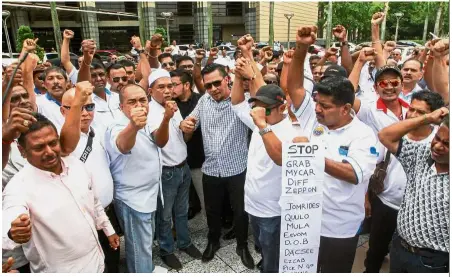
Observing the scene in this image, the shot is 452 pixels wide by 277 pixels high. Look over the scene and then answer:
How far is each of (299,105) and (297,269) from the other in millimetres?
1183

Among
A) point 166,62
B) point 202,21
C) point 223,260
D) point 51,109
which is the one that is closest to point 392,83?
point 223,260

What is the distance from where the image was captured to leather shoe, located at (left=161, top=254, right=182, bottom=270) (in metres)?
3.39

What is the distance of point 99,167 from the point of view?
261 cm

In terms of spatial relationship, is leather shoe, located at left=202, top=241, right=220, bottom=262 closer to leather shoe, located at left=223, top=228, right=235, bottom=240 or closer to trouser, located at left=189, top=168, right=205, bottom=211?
leather shoe, located at left=223, top=228, right=235, bottom=240

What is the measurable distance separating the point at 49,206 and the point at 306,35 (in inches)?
77.9

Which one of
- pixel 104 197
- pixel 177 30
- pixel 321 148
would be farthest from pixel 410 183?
pixel 177 30

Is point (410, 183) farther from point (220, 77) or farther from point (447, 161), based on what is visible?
point (220, 77)

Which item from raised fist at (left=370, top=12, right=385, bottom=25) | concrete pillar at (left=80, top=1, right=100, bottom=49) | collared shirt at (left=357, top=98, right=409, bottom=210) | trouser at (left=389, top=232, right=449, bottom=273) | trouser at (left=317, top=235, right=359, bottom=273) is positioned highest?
concrete pillar at (left=80, top=1, right=100, bottom=49)

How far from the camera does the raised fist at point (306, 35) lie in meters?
2.40

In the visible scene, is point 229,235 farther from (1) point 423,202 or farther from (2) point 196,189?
(1) point 423,202

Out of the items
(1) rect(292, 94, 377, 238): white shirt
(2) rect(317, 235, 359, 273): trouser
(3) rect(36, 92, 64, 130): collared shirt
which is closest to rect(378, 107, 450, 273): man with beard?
(1) rect(292, 94, 377, 238): white shirt

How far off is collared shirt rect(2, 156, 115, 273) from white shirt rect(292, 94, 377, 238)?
1504 millimetres

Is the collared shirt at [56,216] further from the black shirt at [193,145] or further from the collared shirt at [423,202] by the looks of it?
the collared shirt at [423,202]

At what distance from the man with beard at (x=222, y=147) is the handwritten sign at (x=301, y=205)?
1225 mm
